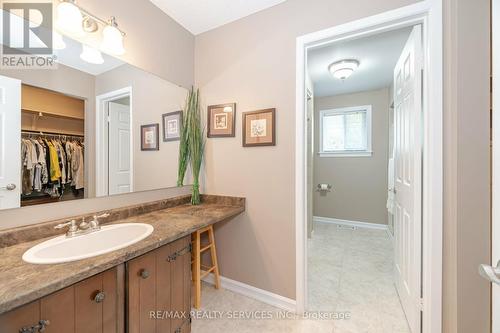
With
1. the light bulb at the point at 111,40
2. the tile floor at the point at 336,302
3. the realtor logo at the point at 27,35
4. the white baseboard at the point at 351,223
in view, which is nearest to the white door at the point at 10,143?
the realtor logo at the point at 27,35

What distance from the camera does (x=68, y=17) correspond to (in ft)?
3.69

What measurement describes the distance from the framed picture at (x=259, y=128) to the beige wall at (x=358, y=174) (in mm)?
2795

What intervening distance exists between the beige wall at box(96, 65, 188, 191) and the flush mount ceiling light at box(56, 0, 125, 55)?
0.15 metres

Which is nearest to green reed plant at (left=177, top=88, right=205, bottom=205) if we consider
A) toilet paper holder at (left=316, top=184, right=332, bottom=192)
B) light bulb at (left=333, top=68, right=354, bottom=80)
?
light bulb at (left=333, top=68, right=354, bottom=80)

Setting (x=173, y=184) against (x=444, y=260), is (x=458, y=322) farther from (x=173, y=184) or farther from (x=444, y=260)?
(x=173, y=184)

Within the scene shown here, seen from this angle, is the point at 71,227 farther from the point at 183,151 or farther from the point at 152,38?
the point at 152,38

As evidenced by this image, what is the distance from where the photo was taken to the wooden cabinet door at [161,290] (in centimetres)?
98

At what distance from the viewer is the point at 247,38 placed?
180 centimetres

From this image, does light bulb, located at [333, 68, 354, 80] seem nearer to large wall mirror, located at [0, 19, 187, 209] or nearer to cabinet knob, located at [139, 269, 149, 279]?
large wall mirror, located at [0, 19, 187, 209]

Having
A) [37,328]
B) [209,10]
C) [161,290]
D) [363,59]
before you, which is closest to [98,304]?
[37,328]

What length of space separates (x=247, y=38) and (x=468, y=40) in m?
1.45

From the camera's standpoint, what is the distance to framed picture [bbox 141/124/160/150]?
1.70 meters

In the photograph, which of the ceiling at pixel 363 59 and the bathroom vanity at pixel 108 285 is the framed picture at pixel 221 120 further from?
the ceiling at pixel 363 59

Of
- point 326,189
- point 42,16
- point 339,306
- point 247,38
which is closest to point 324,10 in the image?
point 247,38
